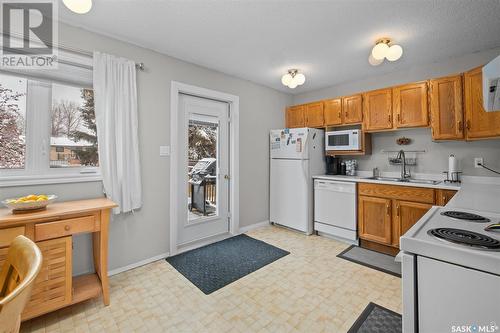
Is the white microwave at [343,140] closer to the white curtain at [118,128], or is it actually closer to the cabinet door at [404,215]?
the cabinet door at [404,215]

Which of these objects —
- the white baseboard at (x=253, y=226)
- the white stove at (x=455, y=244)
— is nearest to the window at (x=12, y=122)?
the white baseboard at (x=253, y=226)

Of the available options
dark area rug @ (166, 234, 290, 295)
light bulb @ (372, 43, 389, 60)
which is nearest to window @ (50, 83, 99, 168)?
dark area rug @ (166, 234, 290, 295)

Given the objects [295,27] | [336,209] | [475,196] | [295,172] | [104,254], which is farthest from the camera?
[295,172]

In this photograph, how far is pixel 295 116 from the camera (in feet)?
14.0

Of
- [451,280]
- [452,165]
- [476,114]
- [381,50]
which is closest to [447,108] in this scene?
[476,114]

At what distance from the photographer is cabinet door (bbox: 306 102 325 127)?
388cm

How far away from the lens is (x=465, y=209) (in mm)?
1436

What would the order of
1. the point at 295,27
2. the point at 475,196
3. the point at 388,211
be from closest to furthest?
the point at 475,196, the point at 295,27, the point at 388,211

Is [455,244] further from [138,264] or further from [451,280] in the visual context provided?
[138,264]

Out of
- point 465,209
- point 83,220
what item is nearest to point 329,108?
point 465,209

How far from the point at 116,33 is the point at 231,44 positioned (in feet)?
3.89

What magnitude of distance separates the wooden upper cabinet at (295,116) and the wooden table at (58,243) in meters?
3.28

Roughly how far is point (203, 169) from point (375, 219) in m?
2.44

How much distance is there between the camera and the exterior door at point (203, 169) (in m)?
3.06
